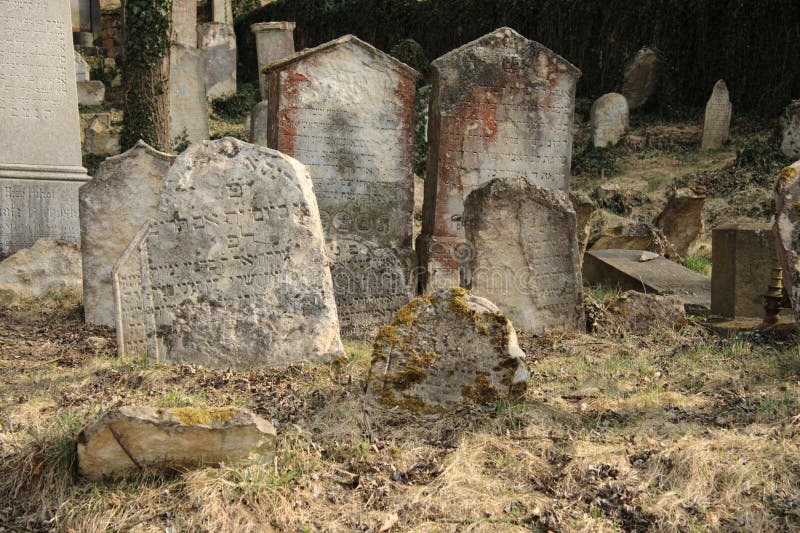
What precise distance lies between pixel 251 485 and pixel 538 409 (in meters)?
1.60

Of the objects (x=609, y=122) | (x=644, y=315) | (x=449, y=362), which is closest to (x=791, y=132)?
(x=609, y=122)

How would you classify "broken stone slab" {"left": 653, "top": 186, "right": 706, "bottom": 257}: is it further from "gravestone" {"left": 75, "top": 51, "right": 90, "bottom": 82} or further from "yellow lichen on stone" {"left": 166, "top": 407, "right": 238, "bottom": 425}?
"gravestone" {"left": 75, "top": 51, "right": 90, "bottom": 82}

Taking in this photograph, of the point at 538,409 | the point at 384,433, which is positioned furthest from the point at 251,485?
the point at 538,409

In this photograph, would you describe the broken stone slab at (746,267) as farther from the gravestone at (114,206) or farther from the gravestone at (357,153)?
the gravestone at (114,206)

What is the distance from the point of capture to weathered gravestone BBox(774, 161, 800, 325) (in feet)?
15.8

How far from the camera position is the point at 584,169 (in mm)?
15164

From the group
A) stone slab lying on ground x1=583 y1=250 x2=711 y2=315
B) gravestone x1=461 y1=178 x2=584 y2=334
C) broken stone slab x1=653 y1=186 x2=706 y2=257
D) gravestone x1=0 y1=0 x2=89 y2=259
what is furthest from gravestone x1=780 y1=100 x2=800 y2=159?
gravestone x1=0 y1=0 x2=89 y2=259

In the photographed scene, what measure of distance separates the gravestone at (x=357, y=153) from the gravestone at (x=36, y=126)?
3.22m

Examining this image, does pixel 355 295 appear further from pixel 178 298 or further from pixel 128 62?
pixel 128 62

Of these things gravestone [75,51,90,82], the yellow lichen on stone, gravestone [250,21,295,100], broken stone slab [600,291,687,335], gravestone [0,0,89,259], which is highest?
gravestone [250,21,295,100]

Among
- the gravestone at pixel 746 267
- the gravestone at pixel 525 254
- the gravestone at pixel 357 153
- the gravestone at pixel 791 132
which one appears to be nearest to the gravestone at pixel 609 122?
the gravestone at pixel 791 132

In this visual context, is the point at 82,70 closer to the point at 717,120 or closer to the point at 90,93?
the point at 90,93

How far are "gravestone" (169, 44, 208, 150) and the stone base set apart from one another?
21.3 feet

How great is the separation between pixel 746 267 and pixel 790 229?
1.73 m
